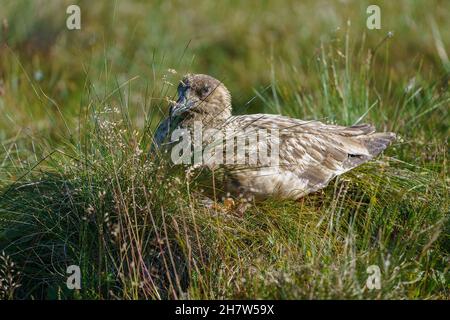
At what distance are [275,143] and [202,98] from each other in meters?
0.51

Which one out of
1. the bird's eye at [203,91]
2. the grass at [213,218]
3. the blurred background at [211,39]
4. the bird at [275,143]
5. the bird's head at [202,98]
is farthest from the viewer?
the blurred background at [211,39]

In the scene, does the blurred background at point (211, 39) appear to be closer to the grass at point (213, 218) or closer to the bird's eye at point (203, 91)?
the grass at point (213, 218)

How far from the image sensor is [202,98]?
17.7 ft

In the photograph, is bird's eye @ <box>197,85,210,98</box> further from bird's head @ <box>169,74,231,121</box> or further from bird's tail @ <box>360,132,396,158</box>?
bird's tail @ <box>360,132,396,158</box>

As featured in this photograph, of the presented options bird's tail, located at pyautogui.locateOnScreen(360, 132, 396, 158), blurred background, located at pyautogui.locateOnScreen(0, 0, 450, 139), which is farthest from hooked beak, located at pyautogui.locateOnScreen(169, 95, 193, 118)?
blurred background, located at pyautogui.locateOnScreen(0, 0, 450, 139)

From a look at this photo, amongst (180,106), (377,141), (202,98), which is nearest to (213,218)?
(180,106)

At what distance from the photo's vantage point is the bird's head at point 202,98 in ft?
17.4

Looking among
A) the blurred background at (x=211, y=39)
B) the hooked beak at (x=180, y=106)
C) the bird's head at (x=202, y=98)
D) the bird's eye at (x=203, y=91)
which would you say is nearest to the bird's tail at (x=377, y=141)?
the bird's head at (x=202, y=98)

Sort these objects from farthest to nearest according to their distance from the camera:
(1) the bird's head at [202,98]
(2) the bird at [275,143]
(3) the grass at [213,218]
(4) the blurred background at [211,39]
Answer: (4) the blurred background at [211,39]
(1) the bird's head at [202,98]
(2) the bird at [275,143]
(3) the grass at [213,218]

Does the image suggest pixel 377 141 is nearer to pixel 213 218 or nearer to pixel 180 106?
pixel 180 106

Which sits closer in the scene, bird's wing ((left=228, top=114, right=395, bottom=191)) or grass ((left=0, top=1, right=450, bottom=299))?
grass ((left=0, top=1, right=450, bottom=299))

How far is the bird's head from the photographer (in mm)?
5289

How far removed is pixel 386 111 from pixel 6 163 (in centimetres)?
258

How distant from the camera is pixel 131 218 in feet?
14.4
